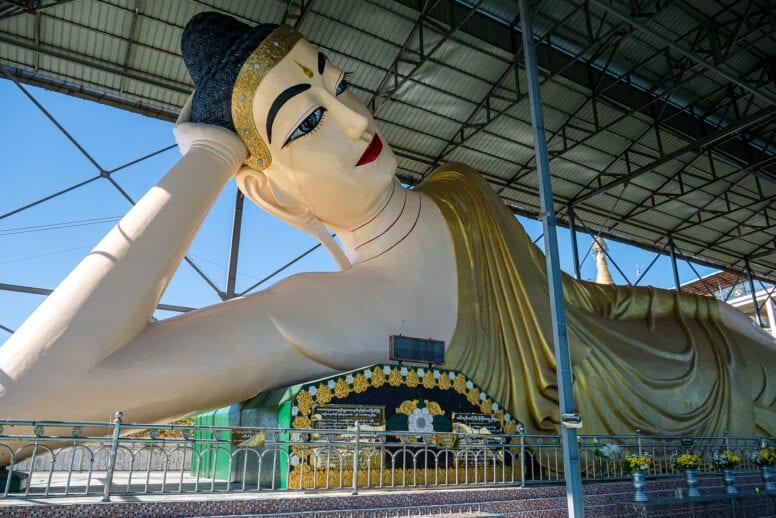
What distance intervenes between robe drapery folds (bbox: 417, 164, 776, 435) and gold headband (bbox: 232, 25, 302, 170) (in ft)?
6.50

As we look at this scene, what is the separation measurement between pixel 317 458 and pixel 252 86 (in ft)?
9.43

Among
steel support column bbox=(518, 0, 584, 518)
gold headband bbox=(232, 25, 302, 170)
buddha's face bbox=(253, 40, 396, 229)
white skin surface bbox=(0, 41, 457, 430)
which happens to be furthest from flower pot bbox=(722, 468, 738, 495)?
gold headband bbox=(232, 25, 302, 170)

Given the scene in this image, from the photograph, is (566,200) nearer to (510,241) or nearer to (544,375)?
(510,241)

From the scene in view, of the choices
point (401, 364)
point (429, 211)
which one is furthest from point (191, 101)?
point (401, 364)

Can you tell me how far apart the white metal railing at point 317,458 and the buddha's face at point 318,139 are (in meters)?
2.09

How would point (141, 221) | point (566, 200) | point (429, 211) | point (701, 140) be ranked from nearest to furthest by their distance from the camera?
point (141, 221)
point (429, 211)
point (701, 140)
point (566, 200)

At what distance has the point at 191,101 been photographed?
4.78 m

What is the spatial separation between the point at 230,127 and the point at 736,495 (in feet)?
16.8

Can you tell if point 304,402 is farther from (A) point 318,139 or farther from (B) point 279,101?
(B) point 279,101

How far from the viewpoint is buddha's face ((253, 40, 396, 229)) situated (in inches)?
185

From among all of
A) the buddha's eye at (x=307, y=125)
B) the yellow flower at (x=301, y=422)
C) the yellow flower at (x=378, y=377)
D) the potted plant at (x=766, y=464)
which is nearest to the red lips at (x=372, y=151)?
the buddha's eye at (x=307, y=125)

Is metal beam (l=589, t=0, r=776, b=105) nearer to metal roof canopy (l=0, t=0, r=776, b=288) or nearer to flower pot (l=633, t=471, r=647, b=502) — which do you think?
metal roof canopy (l=0, t=0, r=776, b=288)

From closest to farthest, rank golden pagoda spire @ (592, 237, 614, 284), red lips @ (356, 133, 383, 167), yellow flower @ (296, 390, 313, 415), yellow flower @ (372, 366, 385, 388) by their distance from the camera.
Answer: yellow flower @ (296, 390, 313, 415), yellow flower @ (372, 366, 385, 388), red lips @ (356, 133, 383, 167), golden pagoda spire @ (592, 237, 614, 284)

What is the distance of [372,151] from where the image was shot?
17.0 ft
